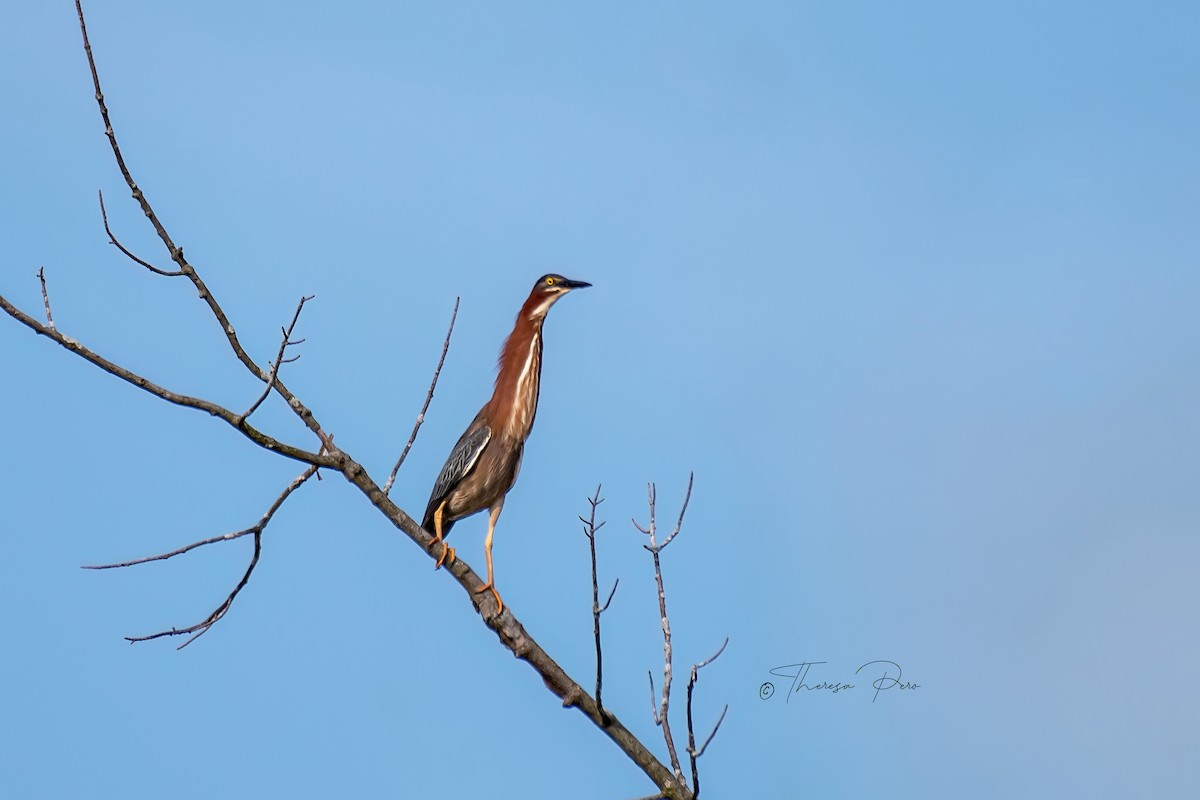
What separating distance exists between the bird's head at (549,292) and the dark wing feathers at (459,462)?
967 mm

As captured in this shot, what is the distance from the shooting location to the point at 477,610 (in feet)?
19.4

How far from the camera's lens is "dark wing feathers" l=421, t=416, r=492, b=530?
871cm

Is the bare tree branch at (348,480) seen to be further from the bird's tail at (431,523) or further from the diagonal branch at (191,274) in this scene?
the bird's tail at (431,523)

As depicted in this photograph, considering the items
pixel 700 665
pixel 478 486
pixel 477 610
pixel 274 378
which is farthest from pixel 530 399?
pixel 700 665

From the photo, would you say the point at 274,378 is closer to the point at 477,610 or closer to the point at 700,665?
the point at 477,610

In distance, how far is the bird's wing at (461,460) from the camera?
28.6 feet

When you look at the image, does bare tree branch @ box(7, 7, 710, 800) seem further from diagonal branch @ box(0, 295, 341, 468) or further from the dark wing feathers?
the dark wing feathers

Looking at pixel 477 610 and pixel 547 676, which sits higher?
pixel 477 610

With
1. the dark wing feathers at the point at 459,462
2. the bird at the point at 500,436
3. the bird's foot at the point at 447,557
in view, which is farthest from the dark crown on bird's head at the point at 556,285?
the bird's foot at the point at 447,557

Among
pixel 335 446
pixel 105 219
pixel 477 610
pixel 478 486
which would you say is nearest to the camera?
pixel 105 219

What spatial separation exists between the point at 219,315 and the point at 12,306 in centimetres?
81

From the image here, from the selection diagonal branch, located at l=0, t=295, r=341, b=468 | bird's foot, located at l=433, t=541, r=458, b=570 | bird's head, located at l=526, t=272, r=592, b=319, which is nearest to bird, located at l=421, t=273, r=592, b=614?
bird's head, located at l=526, t=272, r=592, b=319

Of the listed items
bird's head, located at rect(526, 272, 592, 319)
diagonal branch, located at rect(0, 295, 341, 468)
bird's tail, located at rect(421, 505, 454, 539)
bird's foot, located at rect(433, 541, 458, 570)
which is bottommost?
bird's foot, located at rect(433, 541, 458, 570)

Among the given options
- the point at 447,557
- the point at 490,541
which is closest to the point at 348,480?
the point at 447,557
